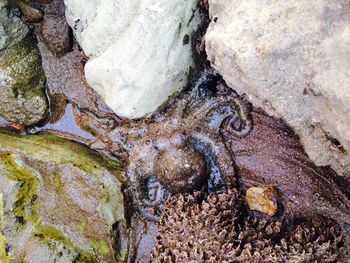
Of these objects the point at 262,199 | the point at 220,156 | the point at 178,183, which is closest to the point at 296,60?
the point at 220,156

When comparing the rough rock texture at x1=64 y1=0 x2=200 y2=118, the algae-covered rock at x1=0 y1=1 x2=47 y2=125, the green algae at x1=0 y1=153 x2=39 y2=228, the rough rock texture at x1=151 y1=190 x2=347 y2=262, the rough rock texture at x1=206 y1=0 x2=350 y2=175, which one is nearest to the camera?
the rough rock texture at x1=206 y1=0 x2=350 y2=175

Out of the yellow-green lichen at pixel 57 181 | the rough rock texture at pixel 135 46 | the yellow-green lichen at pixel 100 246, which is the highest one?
the rough rock texture at pixel 135 46

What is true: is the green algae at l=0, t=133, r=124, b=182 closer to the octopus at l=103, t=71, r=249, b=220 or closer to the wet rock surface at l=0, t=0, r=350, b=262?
the wet rock surface at l=0, t=0, r=350, b=262

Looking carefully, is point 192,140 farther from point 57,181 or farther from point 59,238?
point 59,238

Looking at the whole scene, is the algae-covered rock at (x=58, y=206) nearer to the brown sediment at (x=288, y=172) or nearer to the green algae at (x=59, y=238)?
the green algae at (x=59, y=238)

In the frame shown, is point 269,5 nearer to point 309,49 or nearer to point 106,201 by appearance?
point 309,49

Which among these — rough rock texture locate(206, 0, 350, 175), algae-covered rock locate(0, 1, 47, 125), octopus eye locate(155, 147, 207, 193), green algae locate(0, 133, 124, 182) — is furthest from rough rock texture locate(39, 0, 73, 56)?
rough rock texture locate(206, 0, 350, 175)

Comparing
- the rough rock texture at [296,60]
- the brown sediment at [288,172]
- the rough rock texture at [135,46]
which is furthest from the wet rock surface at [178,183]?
the rough rock texture at [296,60]
